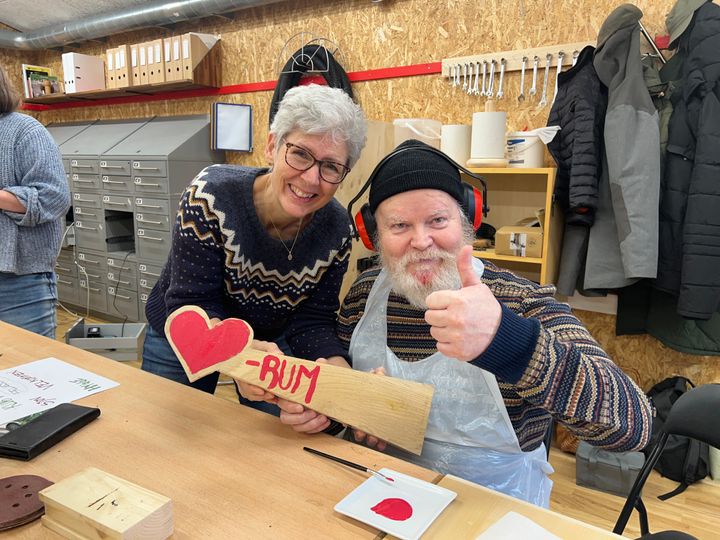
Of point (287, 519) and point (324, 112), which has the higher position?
point (324, 112)

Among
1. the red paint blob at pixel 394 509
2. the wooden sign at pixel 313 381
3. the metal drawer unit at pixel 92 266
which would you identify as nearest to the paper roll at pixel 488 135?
the wooden sign at pixel 313 381

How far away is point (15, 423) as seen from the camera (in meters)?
1.07

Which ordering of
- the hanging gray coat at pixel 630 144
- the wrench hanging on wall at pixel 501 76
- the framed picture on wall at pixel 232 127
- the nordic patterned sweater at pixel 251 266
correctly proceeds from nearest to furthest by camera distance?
the nordic patterned sweater at pixel 251 266 → the hanging gray coat at pixel 630 144 → the wrench hanging on wall at pixel 501 76 → the framed picture on wall at pixel 232 127

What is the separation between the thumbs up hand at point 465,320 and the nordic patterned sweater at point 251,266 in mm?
527

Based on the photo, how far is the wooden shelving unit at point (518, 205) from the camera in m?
2.68

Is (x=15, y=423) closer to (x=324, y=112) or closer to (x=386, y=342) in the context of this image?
(x=386, y=342)

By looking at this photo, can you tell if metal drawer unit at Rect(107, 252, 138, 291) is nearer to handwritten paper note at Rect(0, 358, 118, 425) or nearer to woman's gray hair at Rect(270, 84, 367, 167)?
handwritten paper note at Rect(0, 358, 118, 425)

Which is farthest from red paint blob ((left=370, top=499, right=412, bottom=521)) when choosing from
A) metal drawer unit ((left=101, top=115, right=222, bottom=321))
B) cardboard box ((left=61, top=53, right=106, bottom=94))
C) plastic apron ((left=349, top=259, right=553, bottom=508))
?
cardboard box ((left=61, top=53, right=106, bottom=94))

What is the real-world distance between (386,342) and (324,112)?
61 centimetres

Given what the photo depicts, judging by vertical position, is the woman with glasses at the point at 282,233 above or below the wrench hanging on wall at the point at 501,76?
below

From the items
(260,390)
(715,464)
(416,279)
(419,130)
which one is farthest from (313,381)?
(715,464)

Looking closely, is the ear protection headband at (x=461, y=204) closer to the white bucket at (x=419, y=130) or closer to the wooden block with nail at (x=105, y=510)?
the wooden block with nail at (x=105, y=510)

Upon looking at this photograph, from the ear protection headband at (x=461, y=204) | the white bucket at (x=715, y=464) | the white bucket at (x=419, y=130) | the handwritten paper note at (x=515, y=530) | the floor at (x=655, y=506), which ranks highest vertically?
the white bucket at (x=419, y=130)

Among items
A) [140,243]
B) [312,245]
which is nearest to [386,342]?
[312,245]
